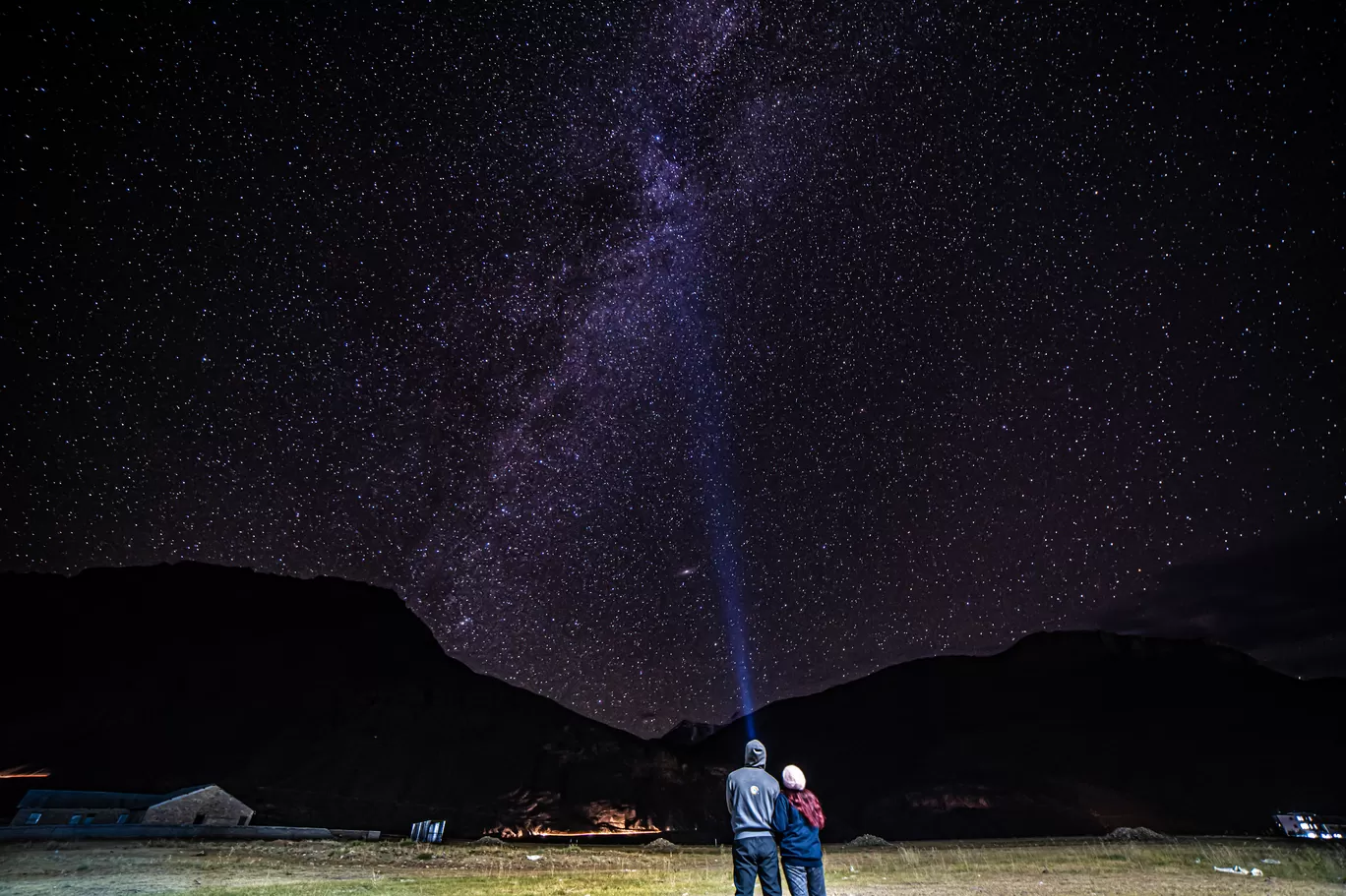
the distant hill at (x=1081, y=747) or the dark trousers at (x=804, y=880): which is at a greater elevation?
the distant hill at (x=1081, y=747)

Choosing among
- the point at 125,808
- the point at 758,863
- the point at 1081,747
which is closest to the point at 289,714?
the point at 125,808

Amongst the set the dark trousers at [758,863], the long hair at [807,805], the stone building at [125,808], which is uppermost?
the stone building at [125,808]

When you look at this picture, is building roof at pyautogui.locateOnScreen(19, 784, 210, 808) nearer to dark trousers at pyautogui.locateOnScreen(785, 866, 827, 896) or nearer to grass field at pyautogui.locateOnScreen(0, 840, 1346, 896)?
grass field at pyautogui.locateOnScreen(0, 840, 1346, 896)

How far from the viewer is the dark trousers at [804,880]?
22.8 ft

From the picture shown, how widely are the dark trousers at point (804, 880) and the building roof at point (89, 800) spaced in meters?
52.4

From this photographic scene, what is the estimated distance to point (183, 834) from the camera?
32.6m

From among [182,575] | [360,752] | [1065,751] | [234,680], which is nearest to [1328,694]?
[1065,751]

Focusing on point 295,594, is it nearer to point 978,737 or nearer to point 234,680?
point 234,680

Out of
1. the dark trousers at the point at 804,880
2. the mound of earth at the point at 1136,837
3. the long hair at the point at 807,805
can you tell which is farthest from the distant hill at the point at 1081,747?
the long hair at the point at 807,805

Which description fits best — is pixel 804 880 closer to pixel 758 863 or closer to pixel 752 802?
pixel 758 863

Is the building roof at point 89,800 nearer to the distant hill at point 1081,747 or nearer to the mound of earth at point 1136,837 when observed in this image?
the mound of earth at point 1136,837

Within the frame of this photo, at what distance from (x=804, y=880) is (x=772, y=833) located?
2.18ft

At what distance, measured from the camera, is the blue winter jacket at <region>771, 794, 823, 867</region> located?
22.9ft

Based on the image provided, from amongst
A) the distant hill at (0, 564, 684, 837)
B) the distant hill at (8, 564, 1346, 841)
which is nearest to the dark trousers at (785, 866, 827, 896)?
the distant hill at (0, 564, 684, 837)
